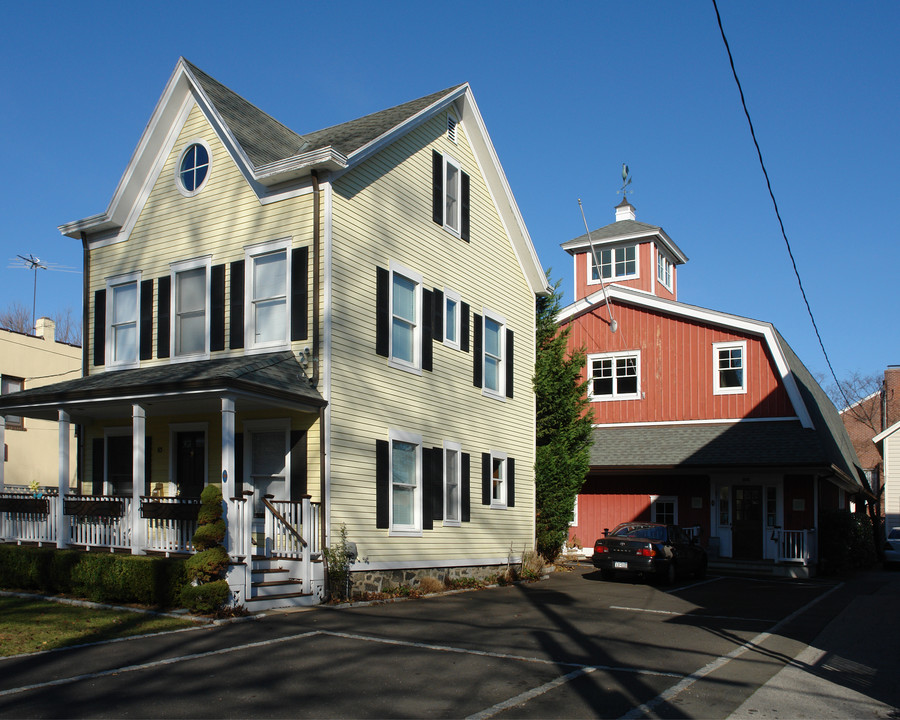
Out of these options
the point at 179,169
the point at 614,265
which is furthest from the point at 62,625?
the point at 614,265

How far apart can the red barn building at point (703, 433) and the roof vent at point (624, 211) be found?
7.14 meters

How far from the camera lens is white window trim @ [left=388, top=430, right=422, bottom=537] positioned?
52.3 feet

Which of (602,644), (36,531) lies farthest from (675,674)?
(36,531)

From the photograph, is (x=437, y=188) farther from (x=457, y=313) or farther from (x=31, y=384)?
(x=31, y=384)

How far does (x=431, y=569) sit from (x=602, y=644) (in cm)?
697

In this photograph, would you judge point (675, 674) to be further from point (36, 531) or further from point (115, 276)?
point (115, 276)

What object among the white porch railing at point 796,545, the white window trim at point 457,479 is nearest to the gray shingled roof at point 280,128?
the white window trim at point 457,479

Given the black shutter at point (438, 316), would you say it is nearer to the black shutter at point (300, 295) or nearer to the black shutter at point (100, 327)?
the black shutter at point (300, 295)

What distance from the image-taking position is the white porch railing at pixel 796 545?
23.6 meters

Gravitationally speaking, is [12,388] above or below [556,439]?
above

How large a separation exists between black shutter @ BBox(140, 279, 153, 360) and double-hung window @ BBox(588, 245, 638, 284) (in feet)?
62.2

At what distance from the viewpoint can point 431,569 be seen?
17.1 m

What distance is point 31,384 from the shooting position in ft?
105

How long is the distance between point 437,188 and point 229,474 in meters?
8.75
